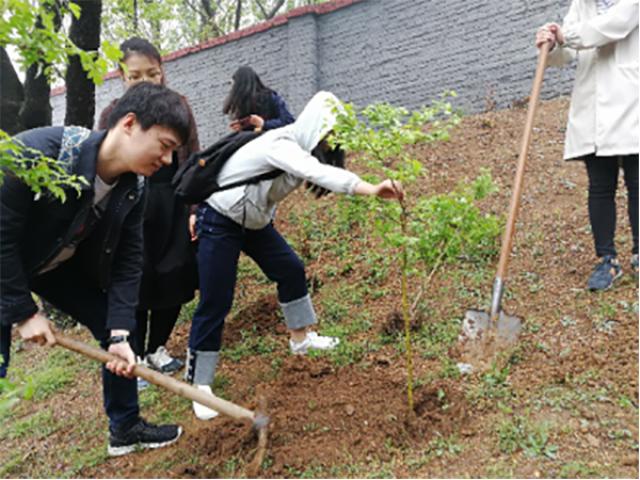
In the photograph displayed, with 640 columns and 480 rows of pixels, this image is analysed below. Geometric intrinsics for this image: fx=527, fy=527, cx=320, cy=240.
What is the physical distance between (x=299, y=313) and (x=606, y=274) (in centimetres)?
184

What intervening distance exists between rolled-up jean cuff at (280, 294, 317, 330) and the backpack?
897 millimetres

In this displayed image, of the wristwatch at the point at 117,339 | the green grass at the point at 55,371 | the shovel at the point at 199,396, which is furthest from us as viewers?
the green grass at the point at 55,371

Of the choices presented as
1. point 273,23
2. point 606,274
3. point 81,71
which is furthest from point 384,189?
point 273,23

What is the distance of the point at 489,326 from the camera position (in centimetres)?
283

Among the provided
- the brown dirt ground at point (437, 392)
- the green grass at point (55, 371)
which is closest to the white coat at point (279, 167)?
the brown dirt ground at point (437, 392)

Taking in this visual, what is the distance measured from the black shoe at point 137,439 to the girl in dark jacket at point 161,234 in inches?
24.1

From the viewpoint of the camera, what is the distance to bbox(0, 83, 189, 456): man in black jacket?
2.14m

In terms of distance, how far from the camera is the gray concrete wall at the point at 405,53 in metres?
6.45

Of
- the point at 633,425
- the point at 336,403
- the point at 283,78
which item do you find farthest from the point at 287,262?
the point at 283,78

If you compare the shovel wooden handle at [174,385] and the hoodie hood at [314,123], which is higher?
the hoodie hood at [314,123]

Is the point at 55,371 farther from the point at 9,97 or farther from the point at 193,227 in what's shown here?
the point at 9,97

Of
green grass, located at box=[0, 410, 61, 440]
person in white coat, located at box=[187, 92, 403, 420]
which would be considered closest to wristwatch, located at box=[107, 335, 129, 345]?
person in white coat, located at box=[187, 92, 403, 420]

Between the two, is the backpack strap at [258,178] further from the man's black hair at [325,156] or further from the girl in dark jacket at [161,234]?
the girl in dark jacket at [161,234]

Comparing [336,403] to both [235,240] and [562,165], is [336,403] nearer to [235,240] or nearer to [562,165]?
[235,240]
